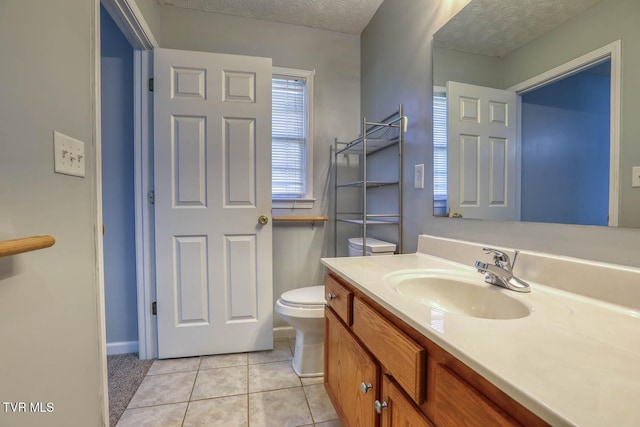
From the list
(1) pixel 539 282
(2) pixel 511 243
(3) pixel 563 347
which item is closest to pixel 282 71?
(2) pixel 511 243

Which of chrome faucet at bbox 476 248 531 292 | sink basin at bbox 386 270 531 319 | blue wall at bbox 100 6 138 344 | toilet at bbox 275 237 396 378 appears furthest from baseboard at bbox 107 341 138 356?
chrome faucet at bbox 476 248 531 292

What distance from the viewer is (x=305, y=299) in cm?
158

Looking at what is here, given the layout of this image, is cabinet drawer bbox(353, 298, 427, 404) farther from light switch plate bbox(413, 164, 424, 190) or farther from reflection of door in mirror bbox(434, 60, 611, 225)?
light switch plate bbox(413, 164, 424, 190)

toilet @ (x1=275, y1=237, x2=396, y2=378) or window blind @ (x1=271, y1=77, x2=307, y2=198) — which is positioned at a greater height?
window blind @ (x1=271, y1=77, x2=307, y2=198)

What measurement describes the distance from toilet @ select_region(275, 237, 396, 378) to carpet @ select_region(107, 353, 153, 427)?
2.88 ft

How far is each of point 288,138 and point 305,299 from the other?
4.04 feet

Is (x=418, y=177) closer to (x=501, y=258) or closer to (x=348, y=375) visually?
(x=501, y=258)

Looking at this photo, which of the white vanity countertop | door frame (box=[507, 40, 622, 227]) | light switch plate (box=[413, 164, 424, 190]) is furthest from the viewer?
light switch plate (box=[413, 164, 424, 190])

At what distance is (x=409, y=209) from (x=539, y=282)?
30.3 inches

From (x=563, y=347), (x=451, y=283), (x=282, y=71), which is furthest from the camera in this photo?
(x=282, y=71)

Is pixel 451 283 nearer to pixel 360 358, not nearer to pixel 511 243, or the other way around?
pixel 511 243

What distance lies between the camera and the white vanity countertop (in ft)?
1.12

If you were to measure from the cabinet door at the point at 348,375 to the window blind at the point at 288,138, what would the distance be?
115cm

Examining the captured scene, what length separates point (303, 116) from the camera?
2164mm
